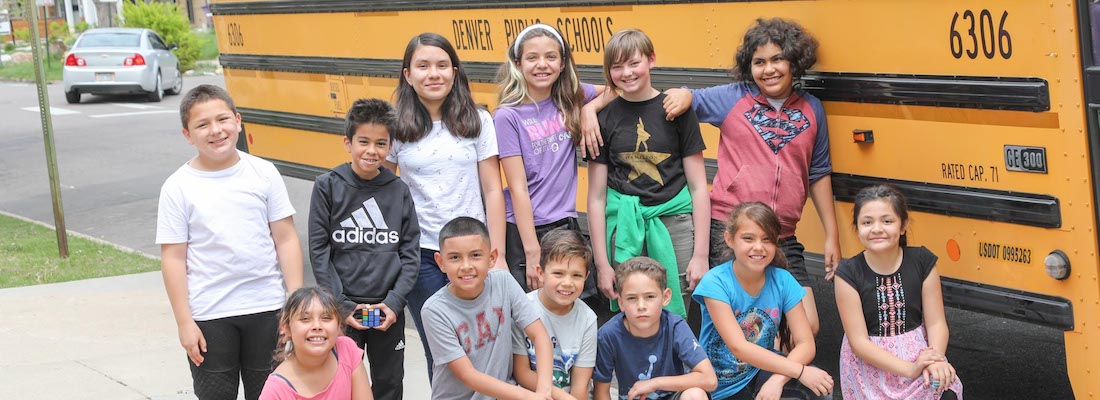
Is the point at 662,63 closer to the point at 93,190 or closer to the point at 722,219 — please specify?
the point at 722,219

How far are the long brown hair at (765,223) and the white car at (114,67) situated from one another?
17704 millimetres

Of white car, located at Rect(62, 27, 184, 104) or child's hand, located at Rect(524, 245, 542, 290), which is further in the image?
white car, located at Rect(62, 27, 184, 104)

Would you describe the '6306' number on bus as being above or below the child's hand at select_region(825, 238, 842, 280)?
above

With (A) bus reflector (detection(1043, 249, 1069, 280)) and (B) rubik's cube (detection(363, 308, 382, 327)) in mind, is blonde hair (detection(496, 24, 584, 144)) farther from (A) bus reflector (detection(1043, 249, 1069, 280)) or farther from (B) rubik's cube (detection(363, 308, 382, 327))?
(A) bus reflector (detection(1043, 249, 1069, 280))

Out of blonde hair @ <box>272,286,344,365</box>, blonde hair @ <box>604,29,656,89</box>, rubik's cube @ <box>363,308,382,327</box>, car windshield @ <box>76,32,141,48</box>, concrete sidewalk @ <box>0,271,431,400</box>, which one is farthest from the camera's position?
car windshield @ <box>76,32,141,48</box>

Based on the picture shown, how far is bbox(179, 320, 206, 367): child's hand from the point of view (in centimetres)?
367

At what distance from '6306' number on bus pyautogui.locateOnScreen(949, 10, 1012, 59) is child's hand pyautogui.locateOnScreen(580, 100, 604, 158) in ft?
3.76

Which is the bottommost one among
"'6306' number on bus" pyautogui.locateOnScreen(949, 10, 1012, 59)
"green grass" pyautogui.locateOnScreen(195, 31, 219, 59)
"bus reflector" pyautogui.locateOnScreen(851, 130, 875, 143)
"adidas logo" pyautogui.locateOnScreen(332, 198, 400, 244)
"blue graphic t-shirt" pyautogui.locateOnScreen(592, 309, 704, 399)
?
"blue graphic t-shirt" pyautogui.locateOnScreen(592, 309, 704, 399)

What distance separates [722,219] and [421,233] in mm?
1026

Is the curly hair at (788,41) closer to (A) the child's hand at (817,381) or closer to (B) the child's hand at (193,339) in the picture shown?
(A) the child's hand at (817,381)

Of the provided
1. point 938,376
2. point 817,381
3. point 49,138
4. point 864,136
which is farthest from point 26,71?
point 938,376

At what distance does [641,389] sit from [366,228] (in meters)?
0.98

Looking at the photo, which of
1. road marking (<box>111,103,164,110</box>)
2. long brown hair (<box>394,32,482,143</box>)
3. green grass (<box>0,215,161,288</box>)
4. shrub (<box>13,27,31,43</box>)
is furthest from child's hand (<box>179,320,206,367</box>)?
shrub (<box>13,27,31,43</box>)

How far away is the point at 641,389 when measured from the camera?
378cm
